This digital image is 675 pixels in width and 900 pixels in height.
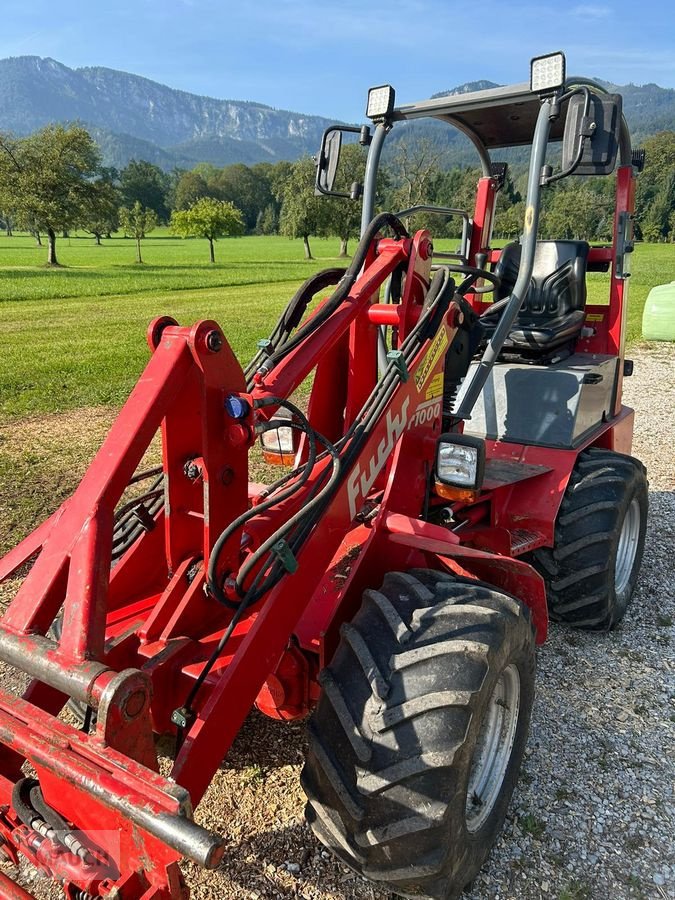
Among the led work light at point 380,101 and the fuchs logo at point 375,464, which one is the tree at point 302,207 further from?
the fuchs logo at point 375,464

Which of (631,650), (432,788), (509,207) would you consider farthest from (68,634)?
(509,207)

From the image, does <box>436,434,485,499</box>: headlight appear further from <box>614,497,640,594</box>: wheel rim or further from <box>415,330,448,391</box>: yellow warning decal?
<box>614,497,640,594</box>: wheel rim

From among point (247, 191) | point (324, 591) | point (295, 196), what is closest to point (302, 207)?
point (295, 196)

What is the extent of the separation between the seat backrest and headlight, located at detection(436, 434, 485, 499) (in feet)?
6.36

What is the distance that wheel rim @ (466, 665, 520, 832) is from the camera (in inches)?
103

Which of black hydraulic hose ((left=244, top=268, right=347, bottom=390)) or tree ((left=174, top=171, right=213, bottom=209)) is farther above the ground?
tree ((left=174, top=171, right=213, bottom=209))

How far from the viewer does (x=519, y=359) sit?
14.8ft

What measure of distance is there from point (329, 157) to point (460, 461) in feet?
6.92

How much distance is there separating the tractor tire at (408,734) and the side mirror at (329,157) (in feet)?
8.88

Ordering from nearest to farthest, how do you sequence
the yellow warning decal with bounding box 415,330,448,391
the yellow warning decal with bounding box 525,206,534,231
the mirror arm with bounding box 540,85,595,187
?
the yellow warning decal with bounding box 415,330,448,391
the mirror arm with bounding box 540,85,595,187
the yellow warning decal with bounding box 525,206,534,231

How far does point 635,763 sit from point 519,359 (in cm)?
246

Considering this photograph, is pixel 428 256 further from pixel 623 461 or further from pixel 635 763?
pixel 635 763

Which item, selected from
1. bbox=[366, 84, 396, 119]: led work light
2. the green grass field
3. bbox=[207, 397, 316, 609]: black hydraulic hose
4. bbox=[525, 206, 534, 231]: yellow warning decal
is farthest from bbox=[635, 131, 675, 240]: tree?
bbox=[207, 397, 316, 609]: black hydraulic hose

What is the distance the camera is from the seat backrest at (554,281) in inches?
185
